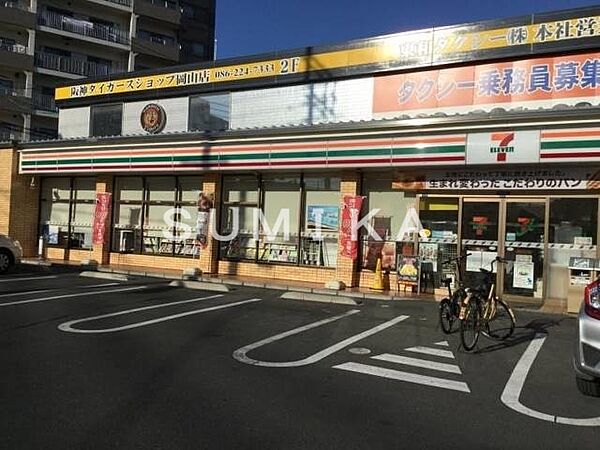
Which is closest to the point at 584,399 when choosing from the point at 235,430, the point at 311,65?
the point at 235,430

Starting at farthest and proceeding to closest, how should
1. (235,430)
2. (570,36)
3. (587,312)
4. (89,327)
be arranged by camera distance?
(570,36) < (89,327) < (587,312) < (235,430)

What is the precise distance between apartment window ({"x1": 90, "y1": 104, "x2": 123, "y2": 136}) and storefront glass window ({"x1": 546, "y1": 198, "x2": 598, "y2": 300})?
1417cm

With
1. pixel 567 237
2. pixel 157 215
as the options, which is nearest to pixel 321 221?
pixel 157 215

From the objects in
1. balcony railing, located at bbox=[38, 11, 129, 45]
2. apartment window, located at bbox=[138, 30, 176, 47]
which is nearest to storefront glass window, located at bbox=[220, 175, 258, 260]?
balcony railing, located at bbox=[38, 11, 129, 45]

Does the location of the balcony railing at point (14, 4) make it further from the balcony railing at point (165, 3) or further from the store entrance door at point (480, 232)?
the store entrance door at point (480, 232)

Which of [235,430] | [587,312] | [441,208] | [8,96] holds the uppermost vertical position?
[8,96]

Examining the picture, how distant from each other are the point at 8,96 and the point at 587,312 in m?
46.2

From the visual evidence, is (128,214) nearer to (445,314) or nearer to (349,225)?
(349,225)

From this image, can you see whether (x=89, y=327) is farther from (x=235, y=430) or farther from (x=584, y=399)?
(x=584, y=399)

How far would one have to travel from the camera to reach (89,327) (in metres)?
8.47

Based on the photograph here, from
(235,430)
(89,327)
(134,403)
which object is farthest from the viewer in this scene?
(89,327)

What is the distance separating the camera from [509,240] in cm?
1257

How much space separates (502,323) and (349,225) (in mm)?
5189

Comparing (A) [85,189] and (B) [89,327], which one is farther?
(A) [85,189]
